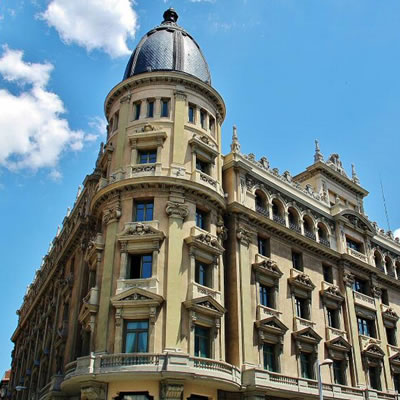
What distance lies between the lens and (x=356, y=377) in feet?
150

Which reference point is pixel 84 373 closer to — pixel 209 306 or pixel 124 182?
pixel 209 306

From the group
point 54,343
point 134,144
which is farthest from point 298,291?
point 54,343

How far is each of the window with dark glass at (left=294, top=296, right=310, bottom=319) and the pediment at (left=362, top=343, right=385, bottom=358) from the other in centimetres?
762

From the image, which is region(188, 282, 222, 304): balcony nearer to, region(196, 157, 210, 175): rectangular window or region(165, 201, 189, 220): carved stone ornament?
region(165, 201, 189, 220): carved stone ornament

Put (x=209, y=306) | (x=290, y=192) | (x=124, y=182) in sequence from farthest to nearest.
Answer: (x=290, y=192), (x=124, y=182), (x=209, y=306)

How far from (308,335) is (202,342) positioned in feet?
37.3

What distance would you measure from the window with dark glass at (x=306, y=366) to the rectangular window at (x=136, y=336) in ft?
47.4

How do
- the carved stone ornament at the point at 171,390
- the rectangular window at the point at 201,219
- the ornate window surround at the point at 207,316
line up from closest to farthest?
the carved stone ornament at the point at 171,390 < the ornate window surround at the point at 207,316 < the rectangular window at the point at 201,219

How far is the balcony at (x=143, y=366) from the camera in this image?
3200 cm

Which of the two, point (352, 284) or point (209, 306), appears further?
A: point (352, 284)

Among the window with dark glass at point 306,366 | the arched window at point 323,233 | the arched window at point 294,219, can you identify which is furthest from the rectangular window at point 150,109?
the window with dark glass at point 306,366

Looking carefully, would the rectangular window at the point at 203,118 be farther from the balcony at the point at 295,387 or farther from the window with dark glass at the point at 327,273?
the balcony at the point at 295,387

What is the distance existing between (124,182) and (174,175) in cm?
375

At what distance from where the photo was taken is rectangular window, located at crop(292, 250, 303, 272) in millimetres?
46878
